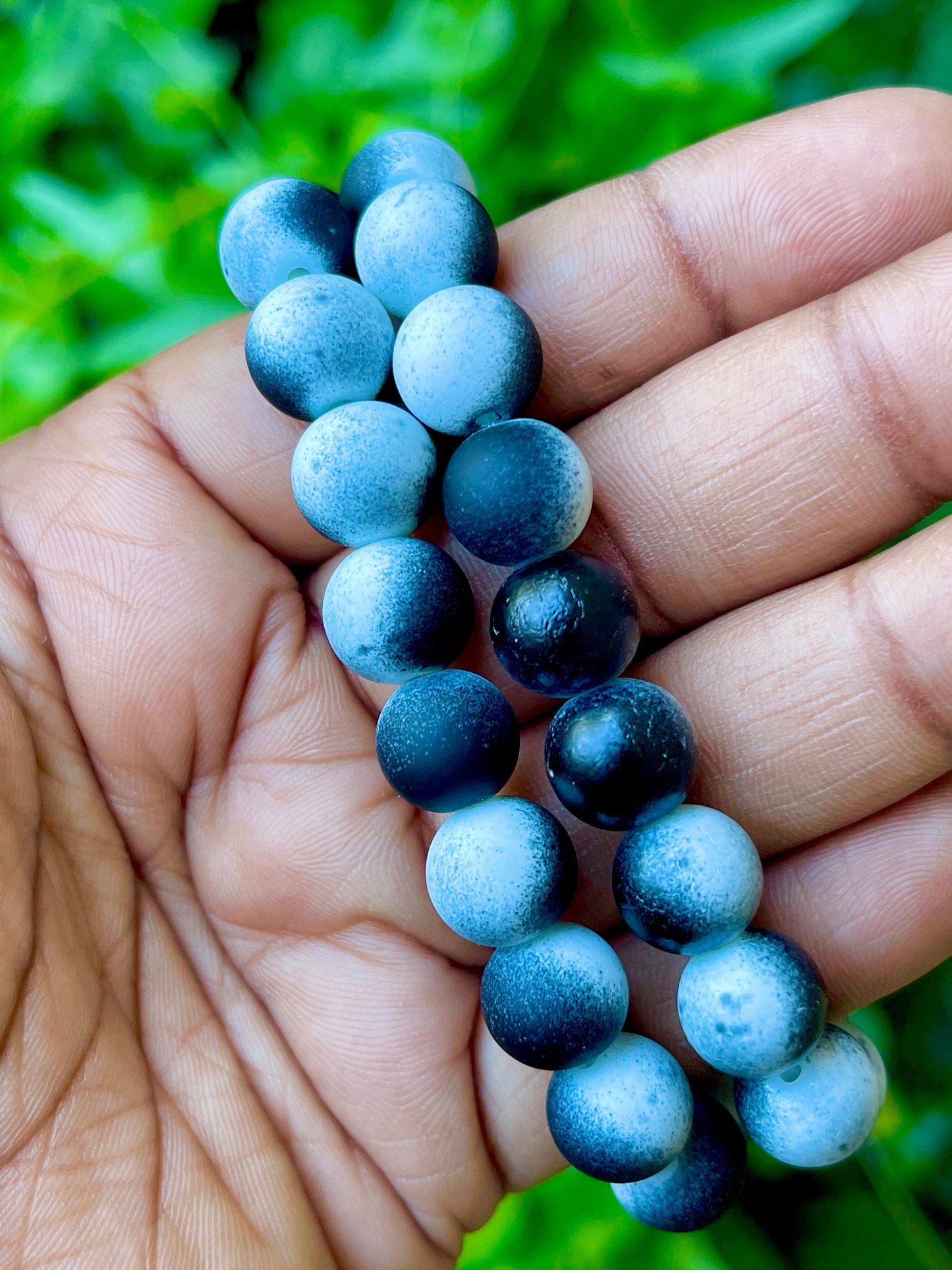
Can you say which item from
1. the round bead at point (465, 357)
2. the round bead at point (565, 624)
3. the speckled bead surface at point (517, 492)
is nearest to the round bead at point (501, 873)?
the round bead at point (565, 624)

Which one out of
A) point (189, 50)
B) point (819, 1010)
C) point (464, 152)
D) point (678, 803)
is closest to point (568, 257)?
point (464, 152)

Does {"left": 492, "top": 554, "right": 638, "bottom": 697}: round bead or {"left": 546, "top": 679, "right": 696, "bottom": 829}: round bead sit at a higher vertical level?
{"left": 492, "top": 554, "right": 638, "bottom": 697}: round bead

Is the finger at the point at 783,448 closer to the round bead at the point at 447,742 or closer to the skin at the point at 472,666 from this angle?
the skin at the point at 472,666

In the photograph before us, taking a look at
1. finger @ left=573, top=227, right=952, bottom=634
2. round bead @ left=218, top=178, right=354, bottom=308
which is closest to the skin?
finger @ left=573, top=227, right=952, bottom=634

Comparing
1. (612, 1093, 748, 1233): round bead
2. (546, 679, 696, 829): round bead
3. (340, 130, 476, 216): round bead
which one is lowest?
(612, 1093, 748, 1233): round bead

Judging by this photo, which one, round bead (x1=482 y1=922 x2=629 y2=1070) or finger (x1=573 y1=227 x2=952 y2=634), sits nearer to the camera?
round bead (x1=482 y1=922 x2=629 y2=1070)

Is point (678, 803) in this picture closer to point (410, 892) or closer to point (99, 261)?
point (410, 892)

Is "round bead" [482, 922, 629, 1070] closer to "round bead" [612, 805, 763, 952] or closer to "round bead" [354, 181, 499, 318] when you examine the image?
"round bead" [612, 805, 763, 952]
